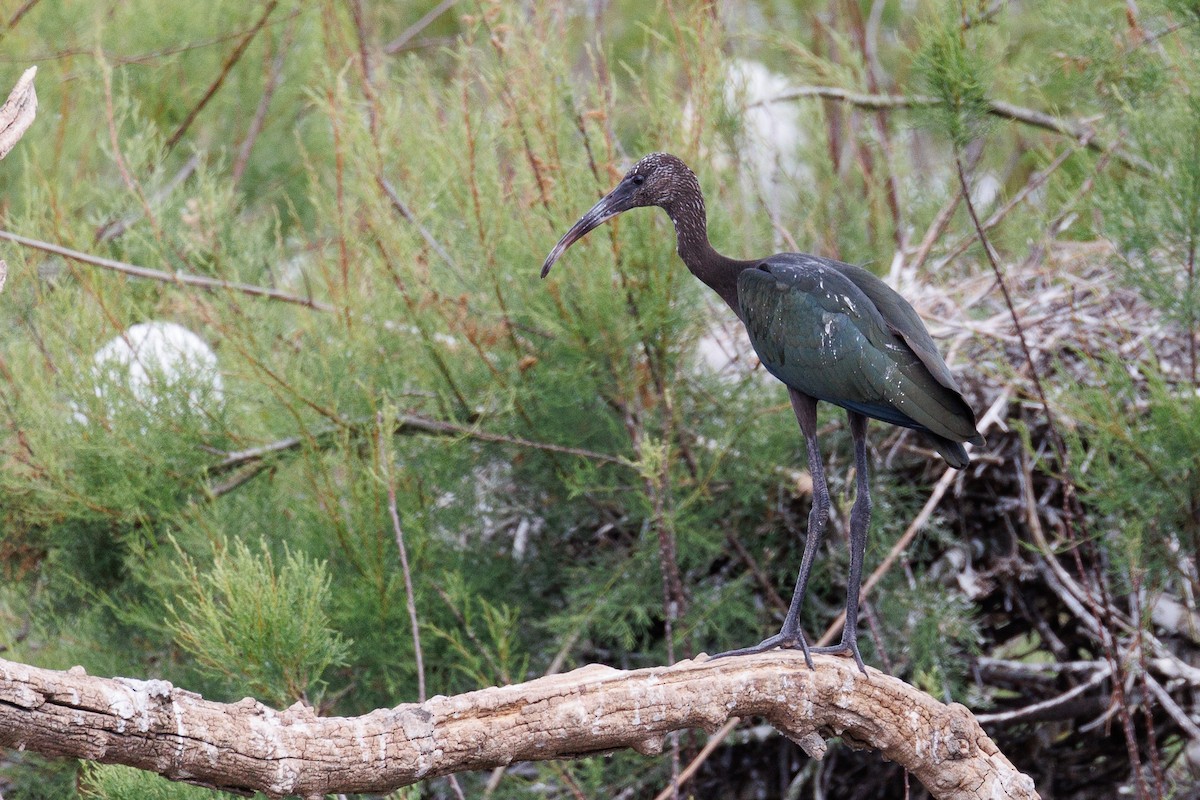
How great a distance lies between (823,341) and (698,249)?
43cm

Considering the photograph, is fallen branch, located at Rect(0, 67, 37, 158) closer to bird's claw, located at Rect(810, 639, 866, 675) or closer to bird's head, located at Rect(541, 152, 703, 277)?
bird's head, located at Rect(541, 152, 703, 277)

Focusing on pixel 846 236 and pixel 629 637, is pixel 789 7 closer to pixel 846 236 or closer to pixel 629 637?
pixel 846 236

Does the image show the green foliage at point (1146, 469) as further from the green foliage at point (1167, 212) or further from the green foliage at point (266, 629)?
the green foliage at point (266, 629)


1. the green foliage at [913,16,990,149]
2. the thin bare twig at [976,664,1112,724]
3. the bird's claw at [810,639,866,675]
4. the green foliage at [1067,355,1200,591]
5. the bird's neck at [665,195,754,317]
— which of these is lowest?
the bird's claw at [810,639,866,675]

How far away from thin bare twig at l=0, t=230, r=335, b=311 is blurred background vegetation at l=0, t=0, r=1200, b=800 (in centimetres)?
2

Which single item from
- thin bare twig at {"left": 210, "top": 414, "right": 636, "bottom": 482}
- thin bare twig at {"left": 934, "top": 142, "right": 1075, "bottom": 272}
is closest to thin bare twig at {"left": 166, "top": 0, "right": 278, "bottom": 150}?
thin bare twig at {"left": 210, "top": 414, "right": 636, "bottom": 482}

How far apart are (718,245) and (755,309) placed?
914 millimetres

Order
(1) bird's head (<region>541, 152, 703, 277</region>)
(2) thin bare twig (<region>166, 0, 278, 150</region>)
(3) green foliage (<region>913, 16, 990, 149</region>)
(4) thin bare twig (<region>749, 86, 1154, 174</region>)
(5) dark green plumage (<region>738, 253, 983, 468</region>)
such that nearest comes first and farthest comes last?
(5) dark green plumage (<region>738, 253, 983, 468</region>) < (1) bird's head (<region>541, 152, 703, 277</region>) < (3) green foliage (<region>913, 16, 990, 149</region>) < (4) thin bare twig (<region>749, 86, 1154, 174</region>) < (2) thin bare twig (<region>166, 0, 278, 150</region>)

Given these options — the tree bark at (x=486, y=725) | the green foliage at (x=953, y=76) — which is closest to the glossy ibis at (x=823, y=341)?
the tree bark at (x=486, y=725)

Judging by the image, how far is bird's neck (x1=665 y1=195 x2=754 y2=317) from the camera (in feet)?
9.57

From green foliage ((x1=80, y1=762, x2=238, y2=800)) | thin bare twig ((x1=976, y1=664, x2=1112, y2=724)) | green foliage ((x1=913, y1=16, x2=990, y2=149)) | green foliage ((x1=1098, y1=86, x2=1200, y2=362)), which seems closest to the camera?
green foliage ((x1=80, y1=762, x2=238, y2=800))

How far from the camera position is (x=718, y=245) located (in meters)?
3.64

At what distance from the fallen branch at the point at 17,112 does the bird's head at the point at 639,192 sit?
1.17 m

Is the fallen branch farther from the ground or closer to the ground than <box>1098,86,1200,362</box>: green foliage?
closer to the ground
